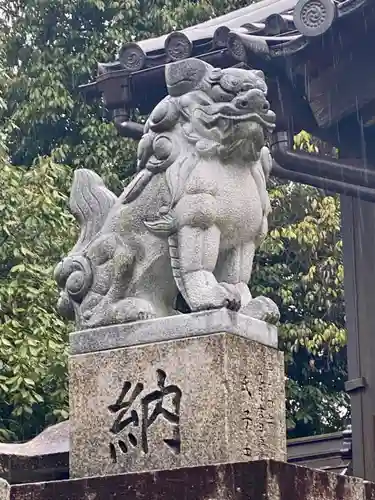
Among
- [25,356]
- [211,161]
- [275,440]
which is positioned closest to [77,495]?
[275,440]

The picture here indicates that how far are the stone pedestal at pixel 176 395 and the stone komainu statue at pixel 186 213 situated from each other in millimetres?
131

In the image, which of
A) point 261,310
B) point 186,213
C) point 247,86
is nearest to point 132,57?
point 247,86

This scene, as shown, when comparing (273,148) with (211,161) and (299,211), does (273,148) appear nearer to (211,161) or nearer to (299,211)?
(211,161)

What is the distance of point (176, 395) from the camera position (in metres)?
5.82

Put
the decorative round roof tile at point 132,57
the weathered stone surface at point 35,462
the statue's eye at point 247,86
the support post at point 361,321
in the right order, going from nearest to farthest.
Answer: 1. the statue's eye at point 247,86
2. the weathered stone surface at point 35,462
3. the decorative round roof tile at point 132,57
4. the support post at point 361,321

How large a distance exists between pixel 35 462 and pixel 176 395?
1338 millimetres

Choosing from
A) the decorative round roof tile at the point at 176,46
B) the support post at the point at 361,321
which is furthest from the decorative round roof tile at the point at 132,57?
the support post at the point at 361,321

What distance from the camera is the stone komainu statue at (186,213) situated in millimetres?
6004

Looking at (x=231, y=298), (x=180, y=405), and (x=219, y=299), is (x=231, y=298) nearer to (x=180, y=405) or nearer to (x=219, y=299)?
(x=219, y=299)

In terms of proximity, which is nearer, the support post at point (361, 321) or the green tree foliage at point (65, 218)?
the support post at point (361, 321)

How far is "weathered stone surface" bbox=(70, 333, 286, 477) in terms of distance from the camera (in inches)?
224

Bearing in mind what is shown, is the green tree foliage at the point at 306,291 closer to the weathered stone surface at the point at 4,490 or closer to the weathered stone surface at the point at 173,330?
the weathered stone surface at the point at 173,330

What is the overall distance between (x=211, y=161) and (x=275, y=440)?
1268mm

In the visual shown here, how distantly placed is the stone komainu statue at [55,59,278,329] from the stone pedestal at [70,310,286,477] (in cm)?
13
